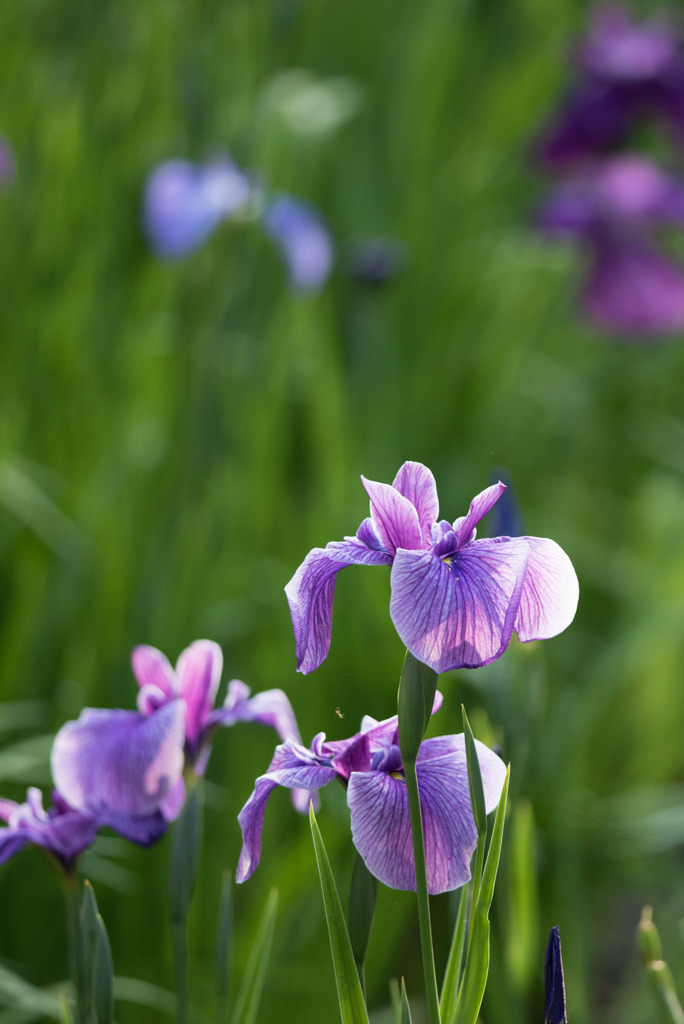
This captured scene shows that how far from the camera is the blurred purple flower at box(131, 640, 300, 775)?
0.37 m

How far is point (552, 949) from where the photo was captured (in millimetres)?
284

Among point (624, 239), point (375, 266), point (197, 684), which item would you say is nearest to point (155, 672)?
point (197, 684)

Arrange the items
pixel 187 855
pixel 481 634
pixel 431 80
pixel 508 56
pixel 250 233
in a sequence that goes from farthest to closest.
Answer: pixel 508 56 → pixel 431 80 → pixel 250 233 → pixel 187 855 → pixel 481 634

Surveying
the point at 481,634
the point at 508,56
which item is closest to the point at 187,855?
the point at 481,634

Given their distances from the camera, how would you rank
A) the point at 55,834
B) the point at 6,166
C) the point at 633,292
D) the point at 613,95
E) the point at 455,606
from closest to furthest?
the point at 455,606 → the point at 55,834 → the point at 6,166 → the point at 633,292 → the point at 613,95

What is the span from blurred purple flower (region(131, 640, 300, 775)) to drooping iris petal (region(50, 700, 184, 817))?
2 cm

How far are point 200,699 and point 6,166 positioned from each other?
0.90m

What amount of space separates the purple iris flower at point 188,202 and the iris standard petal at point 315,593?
0.87 m

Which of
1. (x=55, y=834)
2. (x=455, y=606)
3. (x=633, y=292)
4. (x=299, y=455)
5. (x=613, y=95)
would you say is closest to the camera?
(x=455, y=606)

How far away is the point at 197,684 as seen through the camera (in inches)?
15.1

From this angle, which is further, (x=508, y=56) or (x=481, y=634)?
(x=508, y=56)

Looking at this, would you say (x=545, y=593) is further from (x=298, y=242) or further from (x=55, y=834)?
(x=298, y=242)

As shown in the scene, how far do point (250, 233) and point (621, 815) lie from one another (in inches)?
31.9

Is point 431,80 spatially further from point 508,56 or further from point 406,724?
point 406,724
